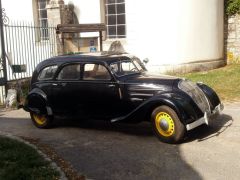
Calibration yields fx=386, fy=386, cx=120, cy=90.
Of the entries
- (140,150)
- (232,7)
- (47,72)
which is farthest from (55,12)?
(140,150)

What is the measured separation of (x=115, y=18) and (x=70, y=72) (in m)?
8.43

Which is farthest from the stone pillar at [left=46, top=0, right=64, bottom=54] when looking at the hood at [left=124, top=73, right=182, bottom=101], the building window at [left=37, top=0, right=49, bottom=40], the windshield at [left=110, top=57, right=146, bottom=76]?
the hood at [left=124, top=73, right=182, bottom=101]

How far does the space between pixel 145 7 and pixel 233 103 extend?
5.84m

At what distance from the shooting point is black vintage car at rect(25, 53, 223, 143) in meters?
6.63

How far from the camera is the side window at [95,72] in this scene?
7434 millimetres

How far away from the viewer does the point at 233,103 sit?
32.0ft

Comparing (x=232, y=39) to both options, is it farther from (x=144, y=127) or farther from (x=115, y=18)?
(x=144, y=127)

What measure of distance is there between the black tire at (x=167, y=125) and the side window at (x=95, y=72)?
1.25 metres

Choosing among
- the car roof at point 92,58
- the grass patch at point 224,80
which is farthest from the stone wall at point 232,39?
Result: the car roof at point 92,58

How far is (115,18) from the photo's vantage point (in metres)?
15.9

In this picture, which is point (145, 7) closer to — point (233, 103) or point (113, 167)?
point (233, 103)

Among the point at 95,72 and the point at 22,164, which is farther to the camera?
the point at 95,72

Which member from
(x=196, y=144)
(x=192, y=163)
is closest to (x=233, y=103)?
(x=196, y=144)

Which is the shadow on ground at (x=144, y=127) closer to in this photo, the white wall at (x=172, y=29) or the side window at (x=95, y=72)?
the side window at (x=95, y=72)
